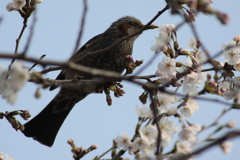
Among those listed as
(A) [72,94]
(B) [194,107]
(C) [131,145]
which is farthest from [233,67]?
(A) [72,94]

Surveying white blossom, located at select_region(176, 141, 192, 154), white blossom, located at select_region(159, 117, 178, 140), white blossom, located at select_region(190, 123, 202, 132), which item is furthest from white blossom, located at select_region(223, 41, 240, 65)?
white blossom, located at select_region(176, 141, 192, 154)

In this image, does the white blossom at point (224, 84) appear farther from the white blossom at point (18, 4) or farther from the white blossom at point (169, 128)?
the white blossom at point (18, 4)

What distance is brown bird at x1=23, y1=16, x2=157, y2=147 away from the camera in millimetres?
4137

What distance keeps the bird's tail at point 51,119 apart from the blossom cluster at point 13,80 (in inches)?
97.6

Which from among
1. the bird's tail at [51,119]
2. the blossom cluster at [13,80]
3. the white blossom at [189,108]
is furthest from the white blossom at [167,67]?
the bird's tail at [51,119]

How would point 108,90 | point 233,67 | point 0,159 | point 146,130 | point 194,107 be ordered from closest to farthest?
point 146,130
point 194,107
point 0,159
point 233,67
point 108,90

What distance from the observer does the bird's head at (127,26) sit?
181 inches

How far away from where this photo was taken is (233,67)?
2635 mm

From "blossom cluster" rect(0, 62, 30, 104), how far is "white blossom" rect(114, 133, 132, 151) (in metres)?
0.74

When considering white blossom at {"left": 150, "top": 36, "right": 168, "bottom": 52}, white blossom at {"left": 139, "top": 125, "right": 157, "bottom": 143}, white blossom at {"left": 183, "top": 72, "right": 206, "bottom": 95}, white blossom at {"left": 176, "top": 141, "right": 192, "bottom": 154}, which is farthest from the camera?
white blossom at {"left": 150, "top": 36, "right": 168, "bottom": 52}

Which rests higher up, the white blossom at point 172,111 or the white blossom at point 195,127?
the white blossom at point 172,111

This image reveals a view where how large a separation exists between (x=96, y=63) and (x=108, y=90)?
1038mm

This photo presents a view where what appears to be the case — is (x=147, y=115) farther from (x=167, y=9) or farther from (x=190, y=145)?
(x=167, y=9)

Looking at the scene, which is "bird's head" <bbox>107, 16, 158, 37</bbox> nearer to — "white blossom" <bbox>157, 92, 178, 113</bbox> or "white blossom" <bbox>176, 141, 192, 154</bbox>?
"white blossom" <bbox>157, 92, 178, 113</bbox>
